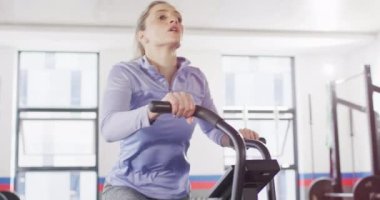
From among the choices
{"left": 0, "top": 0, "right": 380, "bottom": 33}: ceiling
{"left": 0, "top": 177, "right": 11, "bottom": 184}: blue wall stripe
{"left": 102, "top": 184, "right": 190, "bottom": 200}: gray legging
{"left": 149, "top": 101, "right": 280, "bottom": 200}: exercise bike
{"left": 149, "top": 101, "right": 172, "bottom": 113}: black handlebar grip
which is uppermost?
{"left": 0, "top": 0, "right": 380, "bottom": 33}: ceiling

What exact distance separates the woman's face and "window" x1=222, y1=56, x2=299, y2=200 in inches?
243

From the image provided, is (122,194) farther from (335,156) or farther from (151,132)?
(335,156)

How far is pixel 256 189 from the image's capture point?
1.17m

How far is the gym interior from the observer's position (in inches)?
248

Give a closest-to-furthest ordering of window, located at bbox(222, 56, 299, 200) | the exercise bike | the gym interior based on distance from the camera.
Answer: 1. the exercise bike
2. the gym interior
3. window, located at bbox(222, 56, 299, 200)

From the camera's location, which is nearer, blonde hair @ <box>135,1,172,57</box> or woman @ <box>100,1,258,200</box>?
woman @ <box>100,1,258,200</box>

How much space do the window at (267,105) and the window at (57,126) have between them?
2.07 meters

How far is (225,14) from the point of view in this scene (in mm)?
6125

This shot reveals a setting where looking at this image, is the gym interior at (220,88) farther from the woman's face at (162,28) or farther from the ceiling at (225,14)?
the woman's face at (162,28)

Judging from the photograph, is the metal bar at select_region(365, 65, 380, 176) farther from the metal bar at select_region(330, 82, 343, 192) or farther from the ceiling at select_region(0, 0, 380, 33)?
the ceiling at select_region(0, 0, 380, 33)

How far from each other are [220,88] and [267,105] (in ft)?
2.79

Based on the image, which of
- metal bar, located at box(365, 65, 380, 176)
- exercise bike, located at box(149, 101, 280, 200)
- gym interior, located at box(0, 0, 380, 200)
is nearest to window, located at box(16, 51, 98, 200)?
gym interior, located at box(0, 0, 380, 200)

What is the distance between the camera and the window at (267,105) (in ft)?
25.7

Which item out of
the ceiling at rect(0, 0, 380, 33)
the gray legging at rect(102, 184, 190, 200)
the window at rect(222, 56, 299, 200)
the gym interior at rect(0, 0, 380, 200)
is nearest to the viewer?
the gray legging at rect(102, 184, 190, 200)
